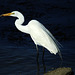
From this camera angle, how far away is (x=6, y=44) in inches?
309

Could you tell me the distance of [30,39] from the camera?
836cm

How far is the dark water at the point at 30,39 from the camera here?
632cm

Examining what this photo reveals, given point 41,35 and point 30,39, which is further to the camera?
point 30,39

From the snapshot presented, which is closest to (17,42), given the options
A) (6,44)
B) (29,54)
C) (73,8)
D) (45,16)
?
(6,44)

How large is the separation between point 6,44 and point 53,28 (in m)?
2.14

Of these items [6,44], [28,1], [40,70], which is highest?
[28,1]

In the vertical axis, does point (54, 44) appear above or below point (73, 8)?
below

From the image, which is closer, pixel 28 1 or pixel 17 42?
pixel 17 42

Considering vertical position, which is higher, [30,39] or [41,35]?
[41,35]

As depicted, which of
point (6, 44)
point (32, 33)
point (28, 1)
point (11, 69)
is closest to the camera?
point (11, 69)

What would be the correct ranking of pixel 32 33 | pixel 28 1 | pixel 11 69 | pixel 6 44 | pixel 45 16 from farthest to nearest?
pixel 28 1 → pixel 45 16 → pixel 6 44 → pixel 32 33 → pixel 11 69

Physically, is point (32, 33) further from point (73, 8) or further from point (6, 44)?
point (73, 8)

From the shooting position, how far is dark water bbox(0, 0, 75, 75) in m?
6.32

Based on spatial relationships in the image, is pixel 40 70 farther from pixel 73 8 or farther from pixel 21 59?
pixel 73 8
